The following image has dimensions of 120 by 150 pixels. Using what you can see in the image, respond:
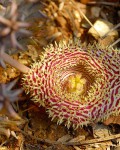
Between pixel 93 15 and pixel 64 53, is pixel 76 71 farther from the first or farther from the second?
pixel 93 15

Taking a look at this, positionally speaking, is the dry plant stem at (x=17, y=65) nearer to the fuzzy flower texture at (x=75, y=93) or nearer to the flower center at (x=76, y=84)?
the fuzzy flower texture at (x=75, y=93)

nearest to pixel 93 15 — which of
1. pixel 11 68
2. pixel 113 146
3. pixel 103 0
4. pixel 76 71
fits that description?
pixel 103 0

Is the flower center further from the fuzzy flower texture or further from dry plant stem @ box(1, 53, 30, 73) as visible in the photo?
dry plant stem @ box(1, 53, 30, 73)

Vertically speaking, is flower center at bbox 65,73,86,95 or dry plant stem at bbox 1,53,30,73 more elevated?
dry plant stem at bbox 1,53,30,73

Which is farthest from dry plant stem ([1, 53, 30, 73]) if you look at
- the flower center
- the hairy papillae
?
the flower center

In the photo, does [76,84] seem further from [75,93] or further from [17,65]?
[17,65]

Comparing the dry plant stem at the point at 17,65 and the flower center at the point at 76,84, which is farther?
the flower center at the point at 76,84

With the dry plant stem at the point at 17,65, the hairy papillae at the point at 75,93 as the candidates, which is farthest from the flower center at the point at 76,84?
the dry plant stem at the point at 17,65

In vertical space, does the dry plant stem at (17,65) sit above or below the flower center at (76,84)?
above
